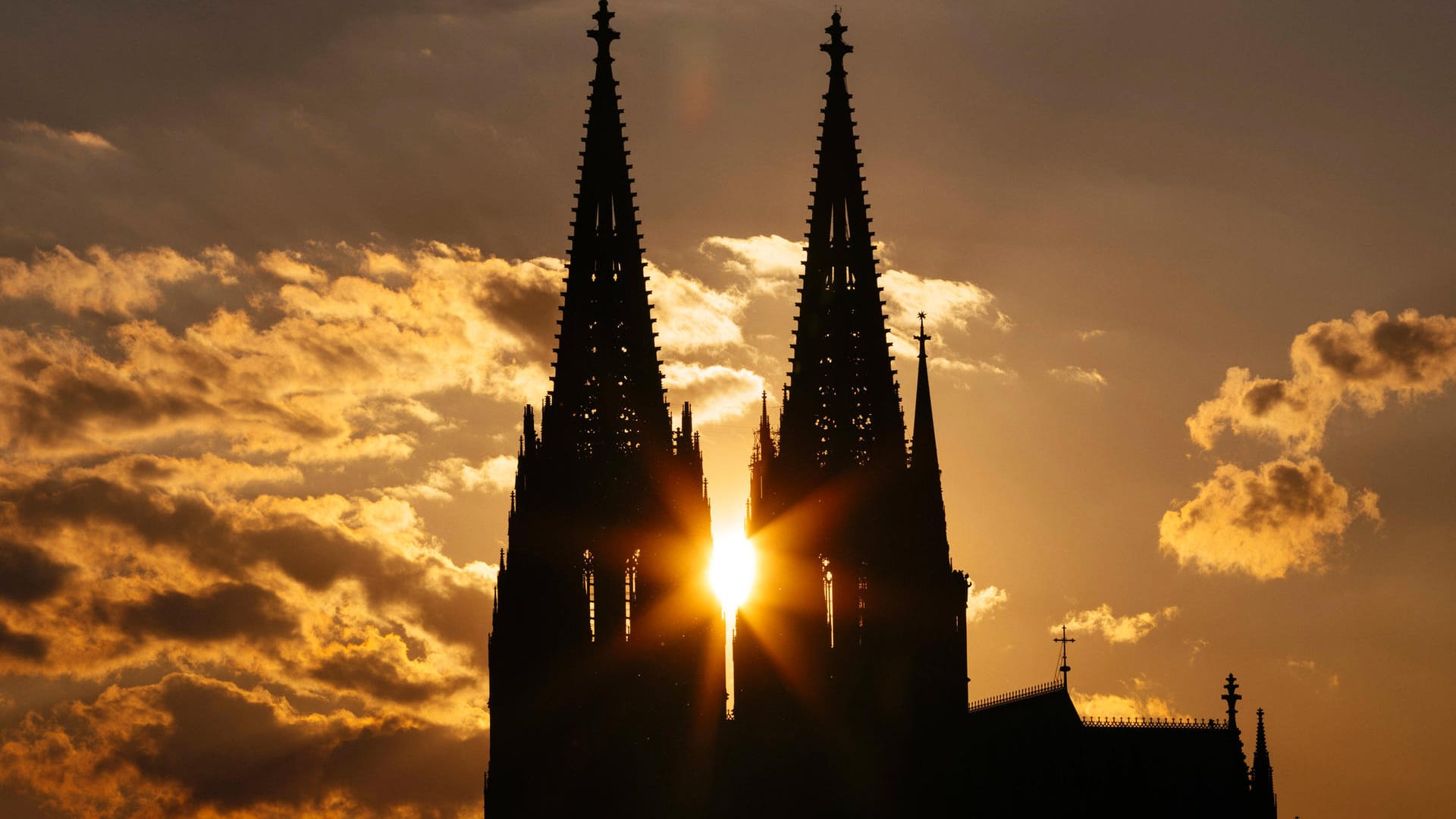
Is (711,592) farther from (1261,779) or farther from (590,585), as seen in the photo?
(1261,779)

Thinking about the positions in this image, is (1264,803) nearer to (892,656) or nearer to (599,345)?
(892,656)

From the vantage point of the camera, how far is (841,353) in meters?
76.3

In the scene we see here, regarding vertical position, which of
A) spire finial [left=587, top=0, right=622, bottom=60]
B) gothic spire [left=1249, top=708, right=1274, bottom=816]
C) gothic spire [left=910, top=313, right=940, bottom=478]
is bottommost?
gothic spire [left=1249, top=708, right=1274, bottom=816]

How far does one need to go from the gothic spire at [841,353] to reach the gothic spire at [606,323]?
495cm

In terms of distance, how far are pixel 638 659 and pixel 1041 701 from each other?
74.3ft

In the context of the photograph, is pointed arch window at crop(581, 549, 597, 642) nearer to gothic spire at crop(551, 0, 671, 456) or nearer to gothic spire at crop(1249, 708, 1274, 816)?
gothic spire at crop(551, 0, 671, 456)

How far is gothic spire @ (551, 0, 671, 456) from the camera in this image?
7625cm

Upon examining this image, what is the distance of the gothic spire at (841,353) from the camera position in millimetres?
76000

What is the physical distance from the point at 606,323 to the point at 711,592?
1000cm

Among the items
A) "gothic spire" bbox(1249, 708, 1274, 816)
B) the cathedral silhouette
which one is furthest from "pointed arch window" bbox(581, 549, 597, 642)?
"gothic spire" bbox(1249, 708, 1274, 816)

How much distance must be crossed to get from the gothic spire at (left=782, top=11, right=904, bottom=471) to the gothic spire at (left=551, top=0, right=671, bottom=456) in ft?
16.2

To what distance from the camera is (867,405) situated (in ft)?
250

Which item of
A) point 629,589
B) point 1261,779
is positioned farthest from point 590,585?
point 1261,779

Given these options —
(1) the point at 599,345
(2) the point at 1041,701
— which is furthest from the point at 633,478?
(2) the point at 1041,701
